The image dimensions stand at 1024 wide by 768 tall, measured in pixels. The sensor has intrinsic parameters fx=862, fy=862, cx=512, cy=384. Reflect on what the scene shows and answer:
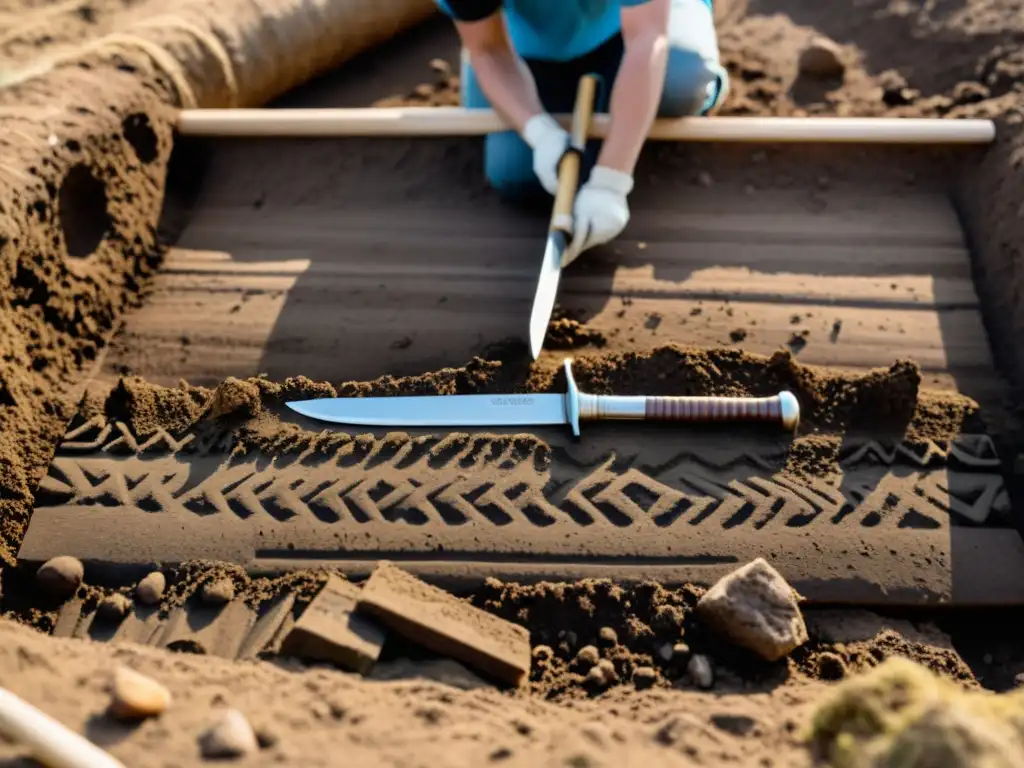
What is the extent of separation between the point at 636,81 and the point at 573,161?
310 millimetres

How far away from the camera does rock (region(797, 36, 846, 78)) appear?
3463mm

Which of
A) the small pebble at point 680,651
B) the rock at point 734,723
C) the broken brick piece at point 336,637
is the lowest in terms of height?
the small pebble at point 680,651

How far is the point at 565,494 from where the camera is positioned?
2.11 m

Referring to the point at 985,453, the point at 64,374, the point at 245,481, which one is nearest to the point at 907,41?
the point at 985,453

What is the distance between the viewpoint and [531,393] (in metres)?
2.32

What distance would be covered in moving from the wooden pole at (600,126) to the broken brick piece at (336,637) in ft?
5.87

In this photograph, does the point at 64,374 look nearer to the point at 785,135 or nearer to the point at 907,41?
the point at 785,135

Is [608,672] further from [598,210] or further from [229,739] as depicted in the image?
[598,210]

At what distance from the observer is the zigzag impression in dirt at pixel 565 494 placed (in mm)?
2004

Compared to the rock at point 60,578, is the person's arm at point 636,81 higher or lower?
higher

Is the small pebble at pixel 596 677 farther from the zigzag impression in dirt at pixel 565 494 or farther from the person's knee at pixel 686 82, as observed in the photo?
the person's knee at pixel 686 82

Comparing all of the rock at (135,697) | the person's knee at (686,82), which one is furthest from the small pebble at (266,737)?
the person's knee at (686,82)

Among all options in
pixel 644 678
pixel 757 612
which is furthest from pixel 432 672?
pixel 757 612

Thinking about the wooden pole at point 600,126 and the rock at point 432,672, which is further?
the wooden pole at point 600,126
